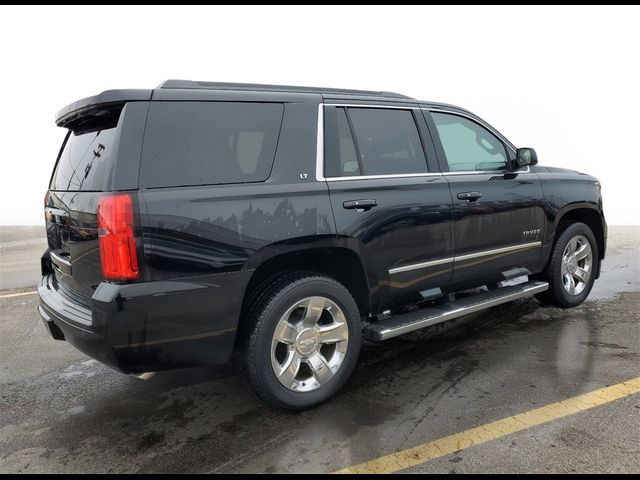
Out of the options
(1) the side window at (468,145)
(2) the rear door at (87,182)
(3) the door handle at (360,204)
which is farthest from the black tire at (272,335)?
(1) the side window at (468,145)

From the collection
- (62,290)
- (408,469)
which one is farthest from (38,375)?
(408,469)

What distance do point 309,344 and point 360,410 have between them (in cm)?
50

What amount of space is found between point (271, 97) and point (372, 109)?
87 cm

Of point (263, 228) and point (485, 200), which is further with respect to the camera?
point (485, 200)

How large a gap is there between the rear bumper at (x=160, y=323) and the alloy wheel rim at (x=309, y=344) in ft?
1.14

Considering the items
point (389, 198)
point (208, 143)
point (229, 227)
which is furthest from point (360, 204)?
point (208, 143)

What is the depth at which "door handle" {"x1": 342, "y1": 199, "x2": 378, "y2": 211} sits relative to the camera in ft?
10.2

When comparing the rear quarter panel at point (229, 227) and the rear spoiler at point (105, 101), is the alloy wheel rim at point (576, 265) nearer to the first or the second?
the rear quarter panel at point (229, 227)

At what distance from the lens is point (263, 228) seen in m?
2.78

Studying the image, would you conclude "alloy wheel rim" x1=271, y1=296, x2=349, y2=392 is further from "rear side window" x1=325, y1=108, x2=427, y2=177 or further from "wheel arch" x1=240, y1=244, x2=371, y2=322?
"rear side window" x1=325, y1=108, x2=427, y2=177

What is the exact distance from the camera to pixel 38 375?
12.3ft

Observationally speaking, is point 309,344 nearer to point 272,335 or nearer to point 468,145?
point 272,335

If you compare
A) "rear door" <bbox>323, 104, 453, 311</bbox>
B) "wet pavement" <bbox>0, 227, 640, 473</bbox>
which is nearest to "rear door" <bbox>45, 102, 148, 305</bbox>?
"wet pavement" <bbox>0, 227, 640, 473</bbox>

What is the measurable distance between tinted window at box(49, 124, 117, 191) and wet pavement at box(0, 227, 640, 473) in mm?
1437
